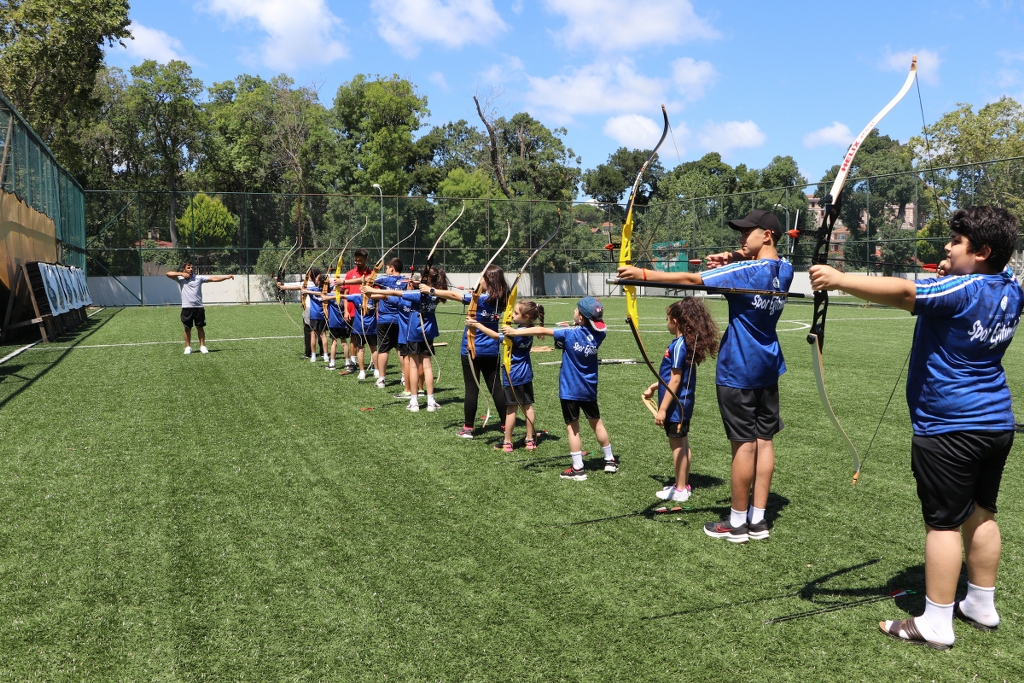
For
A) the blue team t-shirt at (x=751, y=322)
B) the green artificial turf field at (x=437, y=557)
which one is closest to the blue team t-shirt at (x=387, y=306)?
the green artificial turf field at (x=437, y=557)

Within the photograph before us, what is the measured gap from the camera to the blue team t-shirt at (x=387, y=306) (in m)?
9.88

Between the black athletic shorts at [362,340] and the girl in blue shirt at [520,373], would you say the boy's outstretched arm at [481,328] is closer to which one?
the girl in blue shirt at [520,373]

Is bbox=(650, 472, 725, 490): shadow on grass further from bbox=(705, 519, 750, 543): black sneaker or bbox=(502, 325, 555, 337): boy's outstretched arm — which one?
bbox=(502, 325, 555, 337): boy's outstretched arm

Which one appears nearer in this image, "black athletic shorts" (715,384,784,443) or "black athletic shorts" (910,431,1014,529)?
"black athletic shorts" (910,431,1014,529)

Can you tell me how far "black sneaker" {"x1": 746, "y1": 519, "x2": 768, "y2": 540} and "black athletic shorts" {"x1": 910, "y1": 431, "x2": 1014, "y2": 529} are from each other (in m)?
1.49


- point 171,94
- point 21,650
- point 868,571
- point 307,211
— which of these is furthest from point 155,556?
point 171,94

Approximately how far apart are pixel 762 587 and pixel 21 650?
3.59m

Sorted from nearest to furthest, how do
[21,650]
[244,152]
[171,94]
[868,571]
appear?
1. [21,650]
2. [868,571]
3. [171,94]
4. [244,152]

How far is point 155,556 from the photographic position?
15.1 ft

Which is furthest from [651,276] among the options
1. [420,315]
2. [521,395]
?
[420,315]

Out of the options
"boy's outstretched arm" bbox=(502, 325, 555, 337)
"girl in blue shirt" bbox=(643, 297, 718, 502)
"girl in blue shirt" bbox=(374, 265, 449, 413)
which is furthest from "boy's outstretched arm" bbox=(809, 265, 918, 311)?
"girl in blue shirt" bbox=(374, 265, 449, 413)

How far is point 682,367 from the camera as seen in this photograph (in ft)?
18.4

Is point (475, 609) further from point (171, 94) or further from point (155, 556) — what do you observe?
point (171, 94)

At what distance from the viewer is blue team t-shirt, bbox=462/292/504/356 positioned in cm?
740
